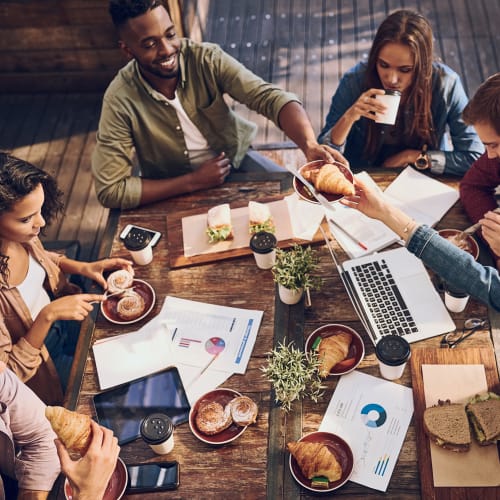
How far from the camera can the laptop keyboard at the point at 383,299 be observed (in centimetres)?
214

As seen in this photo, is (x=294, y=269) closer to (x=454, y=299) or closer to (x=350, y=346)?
(x=350, y=346)

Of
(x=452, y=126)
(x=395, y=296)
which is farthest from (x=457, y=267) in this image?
(x=452, y=126)

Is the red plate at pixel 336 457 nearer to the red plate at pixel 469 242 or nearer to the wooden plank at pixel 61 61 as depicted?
the red plate at pixel 469 242

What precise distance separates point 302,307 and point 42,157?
2729mm

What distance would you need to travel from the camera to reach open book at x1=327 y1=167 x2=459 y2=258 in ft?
7.91

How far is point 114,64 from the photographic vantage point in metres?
4.48

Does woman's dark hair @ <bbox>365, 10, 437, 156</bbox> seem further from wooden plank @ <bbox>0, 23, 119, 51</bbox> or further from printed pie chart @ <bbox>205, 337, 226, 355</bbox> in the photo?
wooden plank @ <bbox>0, 23, 119, 51</bbox>

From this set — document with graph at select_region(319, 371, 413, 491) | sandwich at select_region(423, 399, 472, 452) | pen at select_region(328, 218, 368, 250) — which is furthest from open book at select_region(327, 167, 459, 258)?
sandwich at select_region(423, 399, 472, 452)

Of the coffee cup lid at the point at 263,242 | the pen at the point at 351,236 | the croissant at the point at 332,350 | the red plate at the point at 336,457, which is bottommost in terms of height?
the red plate at the point at 336,457

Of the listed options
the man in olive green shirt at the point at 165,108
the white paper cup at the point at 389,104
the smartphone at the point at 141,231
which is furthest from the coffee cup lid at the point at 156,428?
the white paper cup at the point at 389,104

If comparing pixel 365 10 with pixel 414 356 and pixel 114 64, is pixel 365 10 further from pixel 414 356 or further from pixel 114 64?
Answer: pixel 414 356

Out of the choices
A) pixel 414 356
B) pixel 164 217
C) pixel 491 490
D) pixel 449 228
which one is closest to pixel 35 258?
pixel 164 217

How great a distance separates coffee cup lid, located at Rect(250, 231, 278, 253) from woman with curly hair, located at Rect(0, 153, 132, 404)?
1.59ft

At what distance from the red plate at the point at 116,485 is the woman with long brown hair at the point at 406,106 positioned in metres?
1.55
